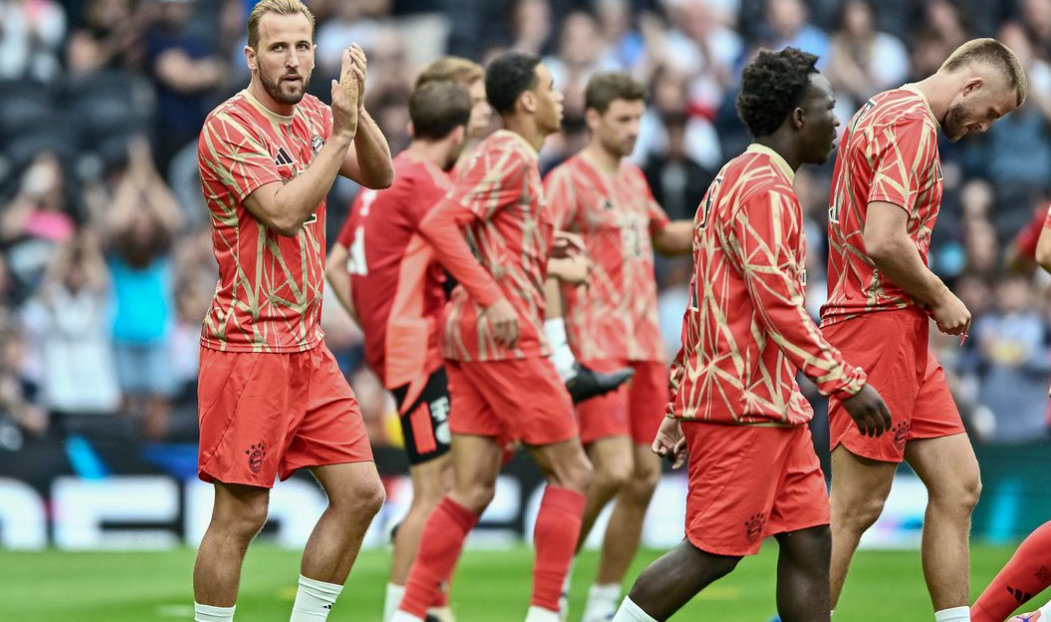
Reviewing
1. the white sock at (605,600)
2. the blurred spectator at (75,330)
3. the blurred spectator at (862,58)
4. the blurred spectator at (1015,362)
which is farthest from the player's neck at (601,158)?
the blurred spectator at (862,58)

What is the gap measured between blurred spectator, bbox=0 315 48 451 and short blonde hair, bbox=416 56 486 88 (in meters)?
5.62

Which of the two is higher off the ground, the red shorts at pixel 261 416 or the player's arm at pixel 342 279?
the player's arm at pixel 342 279

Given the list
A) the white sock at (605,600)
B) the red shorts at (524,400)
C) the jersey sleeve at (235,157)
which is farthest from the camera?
the white sock at (605,600)

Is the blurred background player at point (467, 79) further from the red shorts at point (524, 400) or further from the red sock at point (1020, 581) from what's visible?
the red sock at point (1020, 581)

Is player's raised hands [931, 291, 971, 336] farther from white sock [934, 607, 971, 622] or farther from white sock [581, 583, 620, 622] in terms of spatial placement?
white sock [581, 583, 620, 622]

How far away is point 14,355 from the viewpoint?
1325 cm

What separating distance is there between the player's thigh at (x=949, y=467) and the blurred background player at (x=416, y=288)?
105 inches

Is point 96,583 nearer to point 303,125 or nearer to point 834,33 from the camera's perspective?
point 303,125

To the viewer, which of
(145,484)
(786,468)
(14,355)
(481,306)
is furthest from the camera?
(14,355)

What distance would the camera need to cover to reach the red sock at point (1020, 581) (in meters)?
6.42

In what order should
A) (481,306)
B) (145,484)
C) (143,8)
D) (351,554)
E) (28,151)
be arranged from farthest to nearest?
(143,8), (28,151), (145,484), (481,306), (351,554)

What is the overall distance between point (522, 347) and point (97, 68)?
897cm

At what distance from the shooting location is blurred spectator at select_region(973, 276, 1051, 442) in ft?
44.1

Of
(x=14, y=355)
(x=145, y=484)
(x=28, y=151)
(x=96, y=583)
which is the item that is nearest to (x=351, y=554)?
(x=96, y=583)
